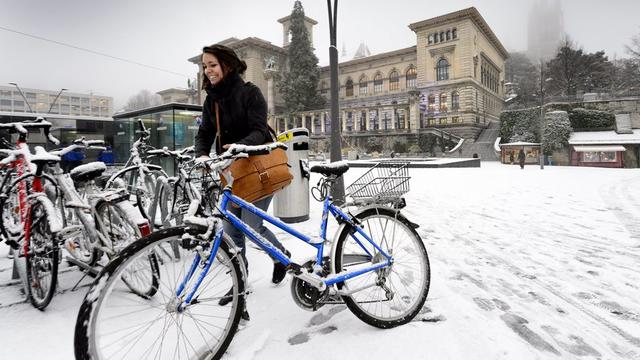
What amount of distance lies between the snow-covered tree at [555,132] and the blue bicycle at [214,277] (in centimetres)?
3070

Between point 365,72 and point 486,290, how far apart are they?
5341cm

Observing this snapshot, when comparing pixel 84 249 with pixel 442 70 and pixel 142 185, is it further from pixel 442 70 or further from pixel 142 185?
pixel 442 70

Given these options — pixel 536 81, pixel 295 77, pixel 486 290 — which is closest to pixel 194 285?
pixel 486 290

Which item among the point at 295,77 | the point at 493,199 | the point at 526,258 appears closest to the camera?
the point at 526,258

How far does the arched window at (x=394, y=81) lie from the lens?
50062 millimetres

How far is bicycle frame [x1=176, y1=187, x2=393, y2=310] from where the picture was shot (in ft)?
6.42

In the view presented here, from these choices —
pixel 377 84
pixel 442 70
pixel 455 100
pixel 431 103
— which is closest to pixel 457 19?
pixel 442 70

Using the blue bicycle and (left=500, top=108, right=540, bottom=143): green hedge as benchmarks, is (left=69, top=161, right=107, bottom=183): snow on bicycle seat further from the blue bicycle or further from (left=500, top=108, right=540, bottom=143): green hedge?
(left=500, top=108, right=540, bottom=143): green hedge

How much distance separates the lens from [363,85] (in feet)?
176

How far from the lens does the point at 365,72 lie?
53062 mm

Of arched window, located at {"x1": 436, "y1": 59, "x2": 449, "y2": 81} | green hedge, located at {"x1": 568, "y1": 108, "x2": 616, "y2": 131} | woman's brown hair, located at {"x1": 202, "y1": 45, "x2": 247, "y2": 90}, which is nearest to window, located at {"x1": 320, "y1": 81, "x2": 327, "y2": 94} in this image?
arched window, located at {"x1": 436, "y1": 59, "x2": 449, "y2": 81}

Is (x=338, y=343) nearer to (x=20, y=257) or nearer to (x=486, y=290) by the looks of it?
(x=486, y=290)

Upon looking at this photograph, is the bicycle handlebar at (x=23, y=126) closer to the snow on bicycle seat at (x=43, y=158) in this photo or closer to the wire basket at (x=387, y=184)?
the snow on bicycle seat at (x=43, y=158)

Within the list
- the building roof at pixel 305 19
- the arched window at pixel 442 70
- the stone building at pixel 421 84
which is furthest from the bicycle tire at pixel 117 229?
the building roof at pixel 305 19
